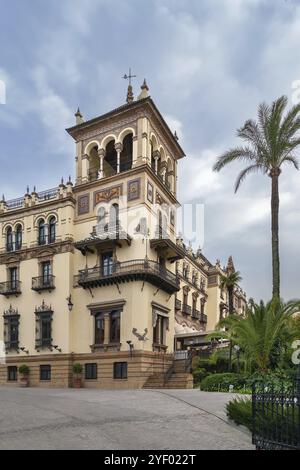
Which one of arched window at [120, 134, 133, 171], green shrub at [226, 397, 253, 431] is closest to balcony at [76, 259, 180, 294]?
arched window at [120, 134, 133, 171]

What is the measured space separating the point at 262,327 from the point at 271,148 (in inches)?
421

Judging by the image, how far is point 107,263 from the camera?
33562 mm

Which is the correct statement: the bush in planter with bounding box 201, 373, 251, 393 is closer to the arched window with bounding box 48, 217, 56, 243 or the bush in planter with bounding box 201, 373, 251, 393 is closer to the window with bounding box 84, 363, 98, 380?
the window with bounding box 84, 363, 98, 380

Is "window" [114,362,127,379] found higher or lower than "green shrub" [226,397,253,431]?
lower

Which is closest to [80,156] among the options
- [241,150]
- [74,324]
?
[74,324]

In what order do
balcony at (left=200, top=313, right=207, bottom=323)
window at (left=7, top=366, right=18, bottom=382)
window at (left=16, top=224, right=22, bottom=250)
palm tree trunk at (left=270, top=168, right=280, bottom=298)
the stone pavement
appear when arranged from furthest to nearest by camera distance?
balcony at (left=200, top=313, right=207, bottom=323)
window at (left=16, top=224, right=22, bottom=250)
window at (left=7, top=366, right=18, bottom=382)
palm tree trunk at (left=270, top=168, right=280, bottom=298)
the stone pavement

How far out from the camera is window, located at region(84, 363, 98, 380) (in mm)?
32312

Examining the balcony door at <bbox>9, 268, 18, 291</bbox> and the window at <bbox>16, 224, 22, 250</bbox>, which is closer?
the balcony door at <bbox>9, 268, 18, 291</bbox>

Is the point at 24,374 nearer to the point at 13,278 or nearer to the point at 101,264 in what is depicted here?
the point at 13,278

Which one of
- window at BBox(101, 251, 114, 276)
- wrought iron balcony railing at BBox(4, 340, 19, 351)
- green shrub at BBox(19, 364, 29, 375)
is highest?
window at BBox(101, 251, 114, 276)

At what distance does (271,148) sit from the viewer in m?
23.8

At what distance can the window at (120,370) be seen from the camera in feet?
102

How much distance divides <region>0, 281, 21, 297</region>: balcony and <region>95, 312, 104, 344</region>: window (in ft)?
23.4

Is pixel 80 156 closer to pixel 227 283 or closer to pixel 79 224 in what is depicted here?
pixel 79 224
